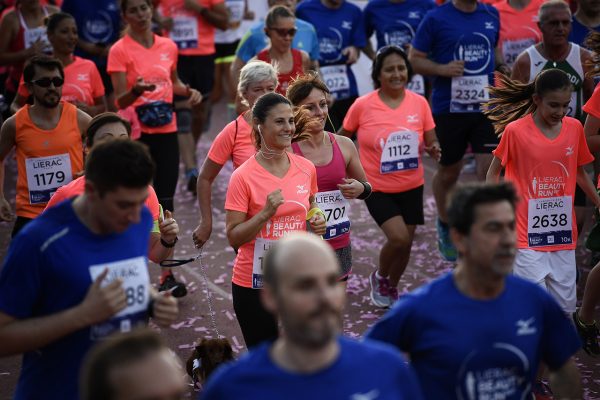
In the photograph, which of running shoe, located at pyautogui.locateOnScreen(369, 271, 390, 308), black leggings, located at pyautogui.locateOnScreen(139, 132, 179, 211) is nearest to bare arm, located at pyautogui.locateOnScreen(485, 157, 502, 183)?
running shoe, located at pyautogui.locateOnScreen(369, 271, 390, 308)

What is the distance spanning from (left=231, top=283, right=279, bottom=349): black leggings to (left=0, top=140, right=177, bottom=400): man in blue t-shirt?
1.77 meters

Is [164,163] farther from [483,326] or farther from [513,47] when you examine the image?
[483,326]

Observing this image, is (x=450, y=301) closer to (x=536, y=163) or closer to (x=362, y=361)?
(x=362, y=361)

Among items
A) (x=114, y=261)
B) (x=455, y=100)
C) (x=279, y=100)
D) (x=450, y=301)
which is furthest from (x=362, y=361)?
(x=455, y=100)

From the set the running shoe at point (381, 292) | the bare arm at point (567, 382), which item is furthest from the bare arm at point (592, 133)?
the bare arm at point (567, 382)

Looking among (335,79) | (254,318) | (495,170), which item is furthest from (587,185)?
(335,79)

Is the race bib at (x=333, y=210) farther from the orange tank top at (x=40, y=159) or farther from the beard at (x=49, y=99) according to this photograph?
the beard at (x=49, y=99)

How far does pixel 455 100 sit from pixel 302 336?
6.75 m

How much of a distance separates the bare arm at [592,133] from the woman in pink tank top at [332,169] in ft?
5.97

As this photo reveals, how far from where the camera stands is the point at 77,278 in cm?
388

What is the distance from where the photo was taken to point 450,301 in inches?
147

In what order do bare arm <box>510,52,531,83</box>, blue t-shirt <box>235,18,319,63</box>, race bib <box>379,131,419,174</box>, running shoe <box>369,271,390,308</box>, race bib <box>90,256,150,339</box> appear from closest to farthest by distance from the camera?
race bib <box>90,256,150,339</box>, race bib <box>379,131,419,174</box>, running shoe <box>369,271,390,308</box>, bare arm <box>510,52,531,83</box>, blue t-shirt <box>235,18,319,63</box>

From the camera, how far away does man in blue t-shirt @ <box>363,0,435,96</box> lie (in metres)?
10.8

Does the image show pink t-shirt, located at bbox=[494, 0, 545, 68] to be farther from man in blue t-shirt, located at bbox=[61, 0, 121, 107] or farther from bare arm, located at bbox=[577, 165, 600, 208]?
man in blue t-shirt, located at bbox=[61, 0, 121, 107]
